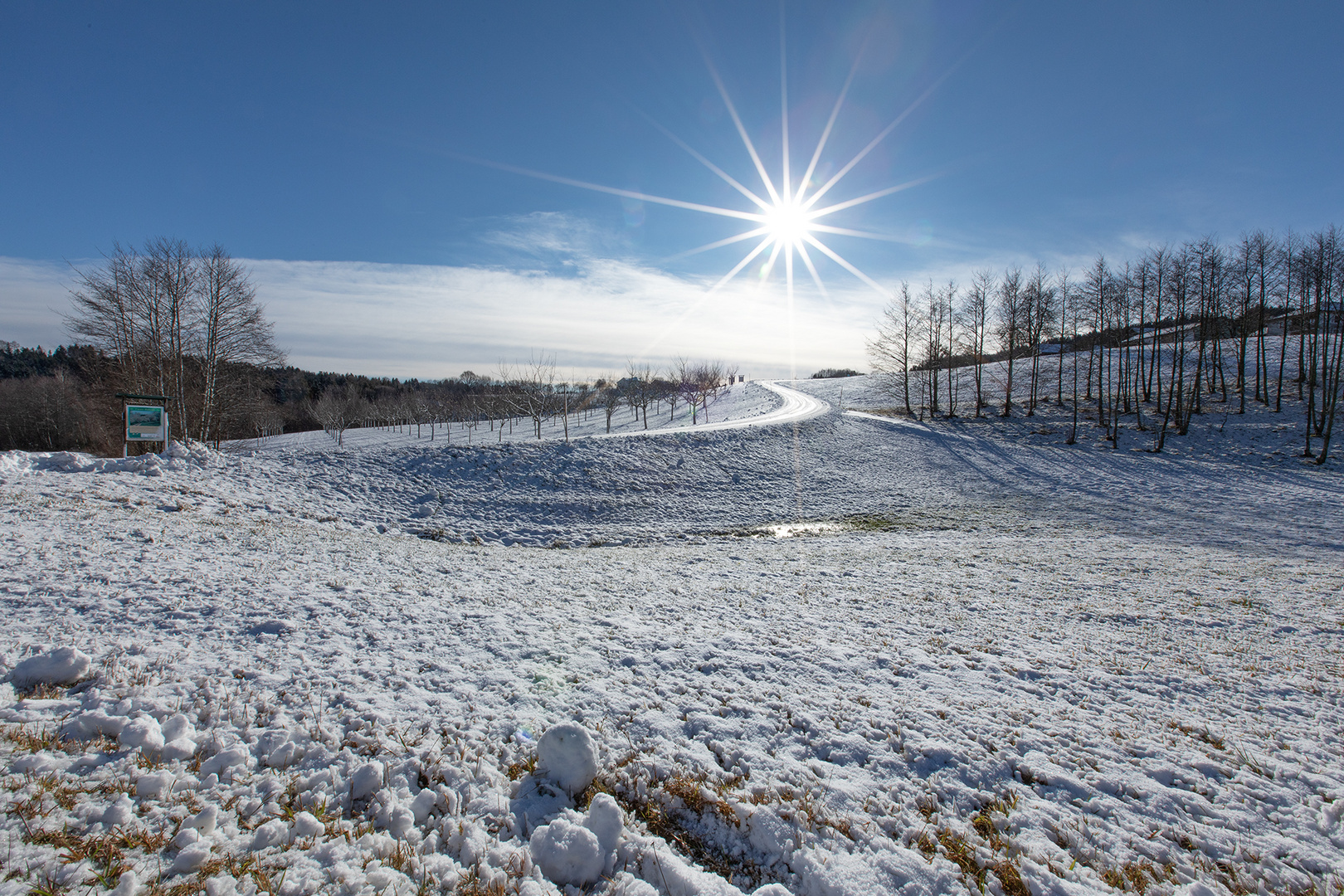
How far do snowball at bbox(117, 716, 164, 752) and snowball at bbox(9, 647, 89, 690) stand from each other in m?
1.25

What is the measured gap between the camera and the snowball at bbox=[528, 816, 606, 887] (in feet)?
9.52

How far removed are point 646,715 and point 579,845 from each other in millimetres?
1714

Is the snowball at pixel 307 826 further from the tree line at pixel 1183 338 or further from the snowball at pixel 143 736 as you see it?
the tree line at pixel 1183 338

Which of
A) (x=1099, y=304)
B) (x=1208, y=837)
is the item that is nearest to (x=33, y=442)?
(x=1208, y=837)

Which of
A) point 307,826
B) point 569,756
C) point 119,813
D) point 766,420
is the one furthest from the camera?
point 766,420

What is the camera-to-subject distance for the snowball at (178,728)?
355cm

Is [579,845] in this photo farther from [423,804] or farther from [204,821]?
[204,821]

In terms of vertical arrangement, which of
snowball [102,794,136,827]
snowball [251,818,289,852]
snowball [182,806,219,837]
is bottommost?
snowball [251,818,289,852]

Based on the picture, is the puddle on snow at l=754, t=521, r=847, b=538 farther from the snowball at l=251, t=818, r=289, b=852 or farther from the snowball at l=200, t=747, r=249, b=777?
the snowball at l=251, t=818, r=289, b=852

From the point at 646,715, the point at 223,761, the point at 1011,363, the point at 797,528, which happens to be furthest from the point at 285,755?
the point at 1011,363

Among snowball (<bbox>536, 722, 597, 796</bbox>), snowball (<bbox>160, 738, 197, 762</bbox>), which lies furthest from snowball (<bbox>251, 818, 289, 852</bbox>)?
snowball (<bbox>536, 722, 597, 796</bbox>)

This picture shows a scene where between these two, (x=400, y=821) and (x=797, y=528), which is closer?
(x=400, y=821)

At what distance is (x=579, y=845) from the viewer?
3.00 metres

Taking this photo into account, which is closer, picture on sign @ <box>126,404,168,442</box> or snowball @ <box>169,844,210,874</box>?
snowball @ <box>169,844,210,874</box>
